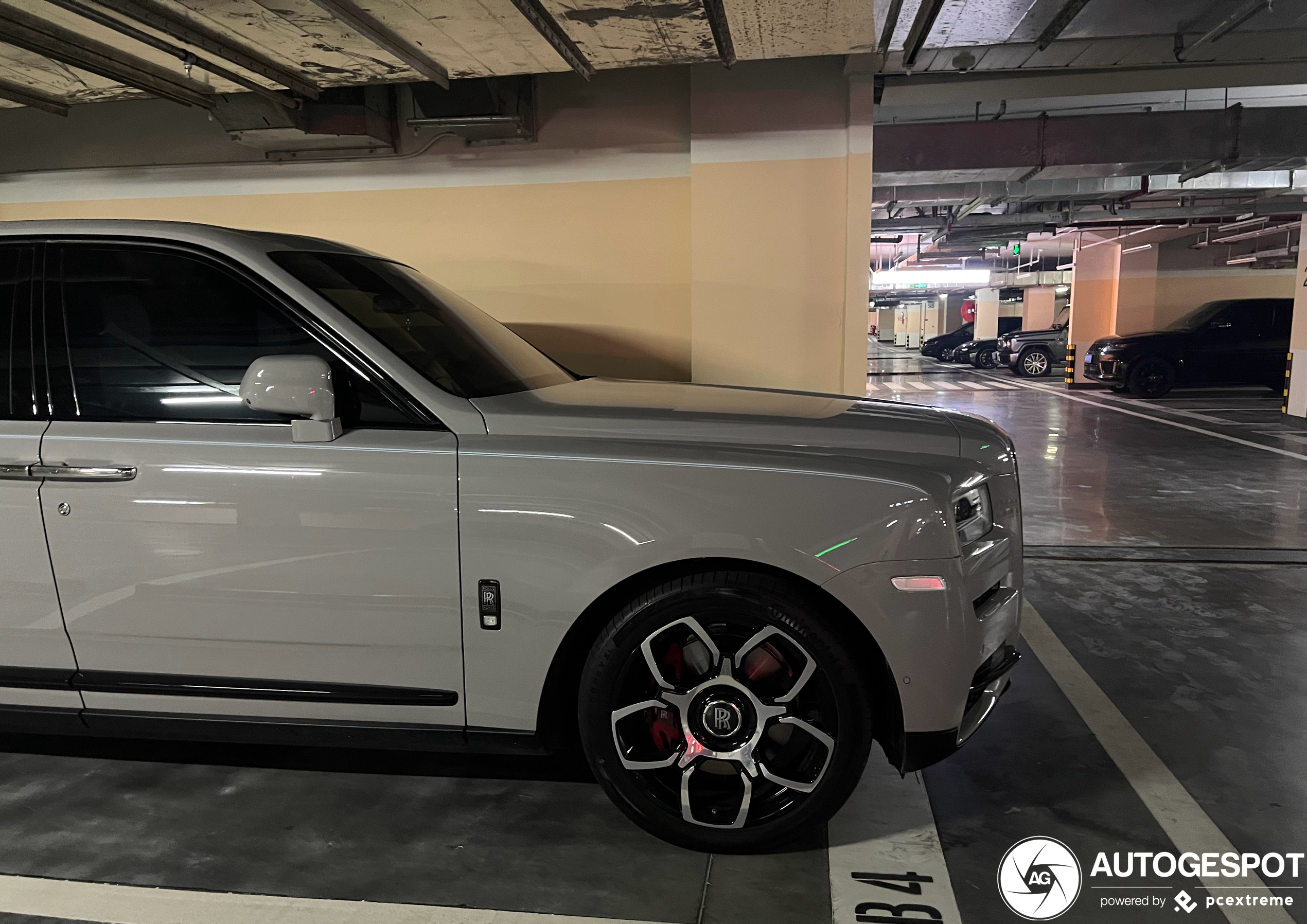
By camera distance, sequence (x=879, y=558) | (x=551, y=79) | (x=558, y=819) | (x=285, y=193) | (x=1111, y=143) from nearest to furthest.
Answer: (x=879, y=558), (x=558, y=819), (x=551, y=79), (x=285, y=193), (x=1111, y=143)

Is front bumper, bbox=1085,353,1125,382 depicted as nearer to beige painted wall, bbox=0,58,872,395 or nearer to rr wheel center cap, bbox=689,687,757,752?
beige painted wall, bbox=0,58,872,395

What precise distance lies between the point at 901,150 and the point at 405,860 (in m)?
8.76

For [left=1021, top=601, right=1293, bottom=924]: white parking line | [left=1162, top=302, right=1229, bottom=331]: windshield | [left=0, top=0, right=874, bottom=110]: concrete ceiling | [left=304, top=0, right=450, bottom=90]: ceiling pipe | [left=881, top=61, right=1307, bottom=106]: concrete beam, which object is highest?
[left=881, top=61, right=1307, bottom=106]: concrete beam

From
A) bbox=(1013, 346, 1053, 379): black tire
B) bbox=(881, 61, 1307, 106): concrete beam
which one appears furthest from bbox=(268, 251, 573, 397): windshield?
bbox=(1013, 346, 1053, 379): black tire

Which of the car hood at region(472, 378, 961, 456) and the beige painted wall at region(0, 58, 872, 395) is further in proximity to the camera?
the beige painted wall at region(0, 58, 872, 395)

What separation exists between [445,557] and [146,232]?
4.40 ft

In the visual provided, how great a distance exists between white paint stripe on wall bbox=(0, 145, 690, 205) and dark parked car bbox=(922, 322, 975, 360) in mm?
24326

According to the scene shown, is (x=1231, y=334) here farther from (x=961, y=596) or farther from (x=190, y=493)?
(x=190, y=493)

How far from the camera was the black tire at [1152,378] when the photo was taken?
15906 mm

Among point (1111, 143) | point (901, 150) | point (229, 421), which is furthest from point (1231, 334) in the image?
point (229, 421)

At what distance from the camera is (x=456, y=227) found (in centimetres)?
A: 604

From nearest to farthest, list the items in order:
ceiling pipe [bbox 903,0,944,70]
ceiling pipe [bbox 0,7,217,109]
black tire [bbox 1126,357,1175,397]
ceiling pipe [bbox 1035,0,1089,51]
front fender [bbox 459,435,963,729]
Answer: front fender [bbox 459,435,963,729], ceiling pipe [bbox 0,7,217,109], ceiling pipe [bbox 903,0,944,70], ceiling pipe [bbox 1035,0,1089,51], black tire [bbox 1126,357,1175,397]

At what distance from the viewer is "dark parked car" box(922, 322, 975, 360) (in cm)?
2830

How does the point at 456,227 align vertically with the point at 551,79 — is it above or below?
below
